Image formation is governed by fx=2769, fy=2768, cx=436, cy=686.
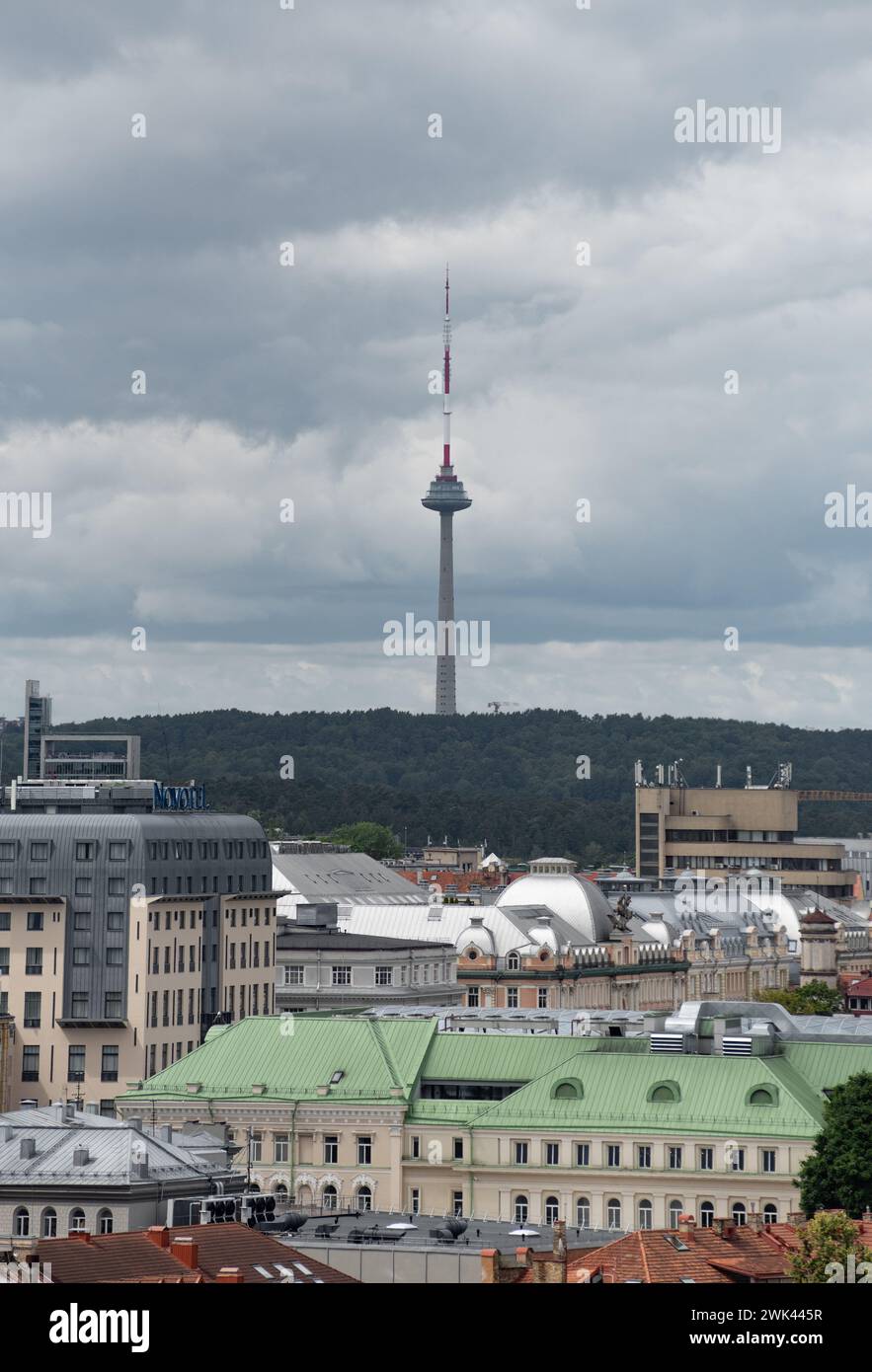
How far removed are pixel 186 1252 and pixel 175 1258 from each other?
624mm

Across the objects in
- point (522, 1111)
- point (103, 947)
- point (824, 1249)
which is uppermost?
point (103, 947)

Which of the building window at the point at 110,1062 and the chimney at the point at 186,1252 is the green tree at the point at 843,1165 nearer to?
the chimney at the point at 186,1252

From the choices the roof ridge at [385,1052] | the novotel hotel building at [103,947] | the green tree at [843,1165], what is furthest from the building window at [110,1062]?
the green tree at [843,1165]

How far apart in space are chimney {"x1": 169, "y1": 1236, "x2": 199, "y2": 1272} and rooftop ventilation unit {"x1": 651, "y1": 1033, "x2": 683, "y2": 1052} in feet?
196

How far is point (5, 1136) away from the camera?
365 ft

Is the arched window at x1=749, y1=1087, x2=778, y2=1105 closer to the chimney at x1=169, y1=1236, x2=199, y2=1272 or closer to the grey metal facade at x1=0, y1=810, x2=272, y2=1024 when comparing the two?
the chimney at x1=169, y1=1236, x2=199, y2=1272

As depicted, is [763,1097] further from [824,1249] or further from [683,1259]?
[824,1249]

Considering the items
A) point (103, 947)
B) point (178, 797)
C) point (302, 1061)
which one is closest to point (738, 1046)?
point (302, 1061)

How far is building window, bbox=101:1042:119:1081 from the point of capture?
16750 centimetres

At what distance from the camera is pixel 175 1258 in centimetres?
8012

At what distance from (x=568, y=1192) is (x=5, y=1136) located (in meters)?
27.6

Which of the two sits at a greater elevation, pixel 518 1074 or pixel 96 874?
pixel 96 874
